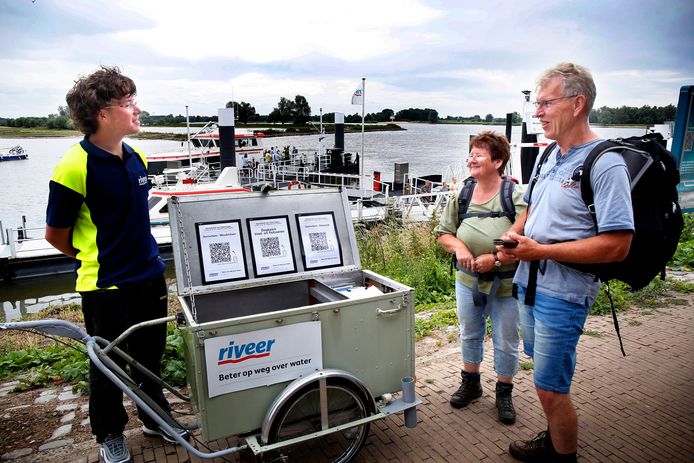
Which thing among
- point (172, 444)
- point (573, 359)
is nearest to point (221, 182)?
point (172, 444)

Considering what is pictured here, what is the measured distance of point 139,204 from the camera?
2.89 m

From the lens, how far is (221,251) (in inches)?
120

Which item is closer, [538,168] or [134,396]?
[134,396]

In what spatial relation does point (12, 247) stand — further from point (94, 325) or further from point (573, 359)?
point (573, 359)

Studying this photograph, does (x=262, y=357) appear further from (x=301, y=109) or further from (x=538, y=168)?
(x=301, y=109)

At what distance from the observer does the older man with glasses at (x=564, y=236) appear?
7.14ft

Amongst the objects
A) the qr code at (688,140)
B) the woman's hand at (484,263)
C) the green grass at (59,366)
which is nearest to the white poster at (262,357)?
the woman's hand at (484,263)

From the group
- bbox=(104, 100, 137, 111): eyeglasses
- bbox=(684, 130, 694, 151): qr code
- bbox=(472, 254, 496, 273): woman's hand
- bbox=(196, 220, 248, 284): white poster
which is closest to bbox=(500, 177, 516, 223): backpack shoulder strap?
bbox=(472, 254, 496, 273): woman's hand

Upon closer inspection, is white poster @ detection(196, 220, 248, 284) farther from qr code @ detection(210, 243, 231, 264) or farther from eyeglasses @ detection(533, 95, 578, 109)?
eyeglasses @ detection(533, 95, 578, 109)

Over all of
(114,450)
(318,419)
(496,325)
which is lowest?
(114,450)

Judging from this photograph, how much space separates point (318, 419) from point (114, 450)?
122cm

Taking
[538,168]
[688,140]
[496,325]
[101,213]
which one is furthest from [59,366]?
[688,140]

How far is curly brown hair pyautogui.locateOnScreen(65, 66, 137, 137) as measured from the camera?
103 inches

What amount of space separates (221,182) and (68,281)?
562 cm
